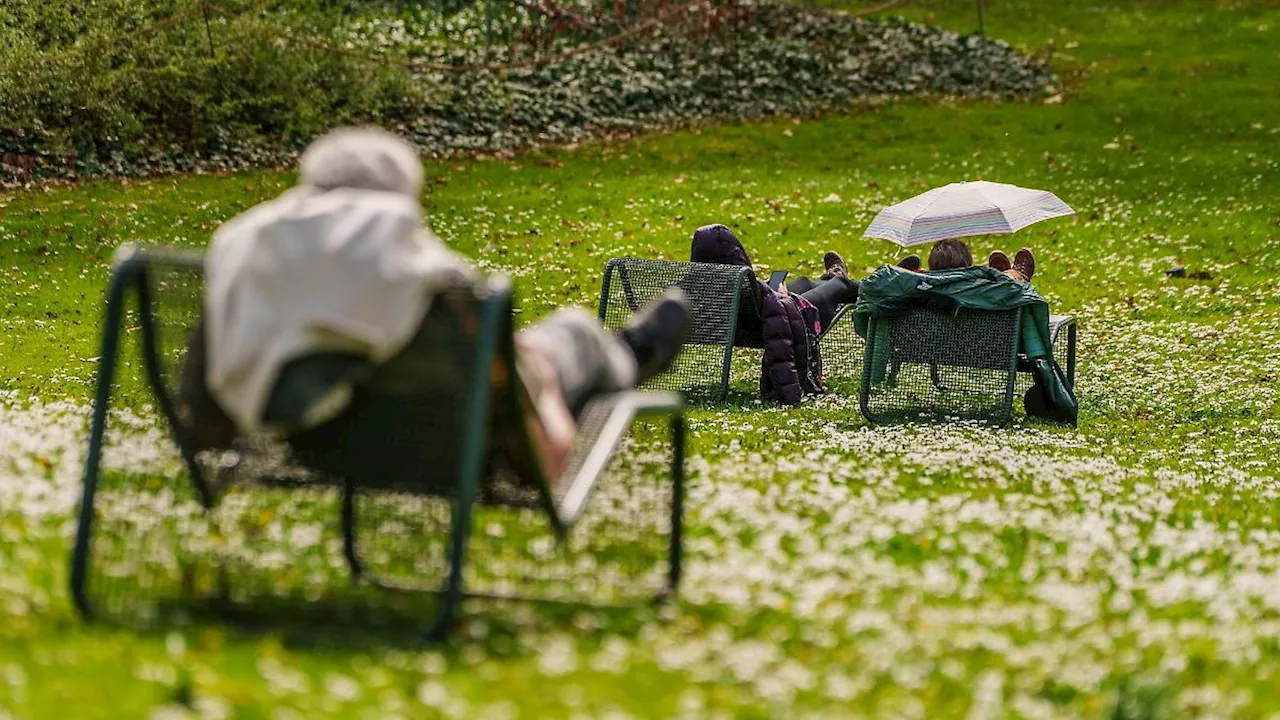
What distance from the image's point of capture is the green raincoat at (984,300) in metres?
11.8

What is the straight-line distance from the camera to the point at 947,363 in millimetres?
11898

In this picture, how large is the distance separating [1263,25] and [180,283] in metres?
35.6

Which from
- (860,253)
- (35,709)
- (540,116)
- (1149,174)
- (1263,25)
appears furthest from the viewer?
(1263,25)

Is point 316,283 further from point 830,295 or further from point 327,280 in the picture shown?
point 830,295

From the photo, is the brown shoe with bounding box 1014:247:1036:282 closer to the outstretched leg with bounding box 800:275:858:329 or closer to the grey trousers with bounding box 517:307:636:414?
the outstretched leg with bounding box 800:275:858:329

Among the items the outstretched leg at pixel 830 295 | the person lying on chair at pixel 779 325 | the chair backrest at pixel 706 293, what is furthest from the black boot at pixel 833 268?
the chair backrest at pixel 706 293

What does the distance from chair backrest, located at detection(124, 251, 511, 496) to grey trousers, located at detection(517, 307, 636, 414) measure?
16.6 inches

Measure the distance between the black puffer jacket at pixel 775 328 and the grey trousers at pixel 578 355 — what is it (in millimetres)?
6757

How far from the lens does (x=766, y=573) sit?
6.09 metres

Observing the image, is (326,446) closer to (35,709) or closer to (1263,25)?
(35,709)

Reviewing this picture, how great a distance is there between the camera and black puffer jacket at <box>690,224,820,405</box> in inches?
496

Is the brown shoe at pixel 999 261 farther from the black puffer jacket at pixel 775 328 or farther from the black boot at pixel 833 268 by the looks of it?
the black puffer jacket at pixel 775 328

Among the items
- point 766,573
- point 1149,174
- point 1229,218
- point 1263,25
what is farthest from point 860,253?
point 1263,25

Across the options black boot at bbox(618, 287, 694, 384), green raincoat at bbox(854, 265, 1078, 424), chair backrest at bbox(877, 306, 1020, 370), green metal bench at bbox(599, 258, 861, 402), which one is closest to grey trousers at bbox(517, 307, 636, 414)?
black boot at bbox(618, 287, 694, 384)
